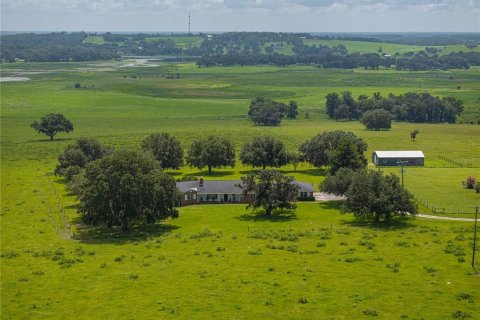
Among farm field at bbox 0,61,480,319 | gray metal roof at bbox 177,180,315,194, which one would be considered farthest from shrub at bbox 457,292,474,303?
gray metal roof at bbox 177,180,315,194

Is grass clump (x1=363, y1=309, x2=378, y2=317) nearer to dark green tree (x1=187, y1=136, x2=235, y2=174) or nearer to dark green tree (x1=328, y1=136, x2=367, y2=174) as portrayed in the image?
dark green tree (x1=328, y1=136, x2=367, y2=174)

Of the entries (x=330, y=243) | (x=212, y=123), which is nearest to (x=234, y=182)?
(x=330, y=243)

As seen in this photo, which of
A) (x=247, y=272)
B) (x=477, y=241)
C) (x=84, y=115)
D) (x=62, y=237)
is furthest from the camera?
(x=84, y=115)

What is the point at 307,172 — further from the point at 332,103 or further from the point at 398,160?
the point at 332,103

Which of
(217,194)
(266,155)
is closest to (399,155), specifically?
(266,155)

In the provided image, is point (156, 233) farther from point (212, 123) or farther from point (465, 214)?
point (212, 123)

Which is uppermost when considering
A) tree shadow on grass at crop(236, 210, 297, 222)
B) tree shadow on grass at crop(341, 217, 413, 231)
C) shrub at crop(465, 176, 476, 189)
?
shrub at crop(465, 176, 476, 189)
